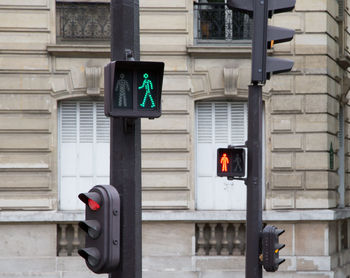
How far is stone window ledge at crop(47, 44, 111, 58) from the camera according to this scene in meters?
16.8

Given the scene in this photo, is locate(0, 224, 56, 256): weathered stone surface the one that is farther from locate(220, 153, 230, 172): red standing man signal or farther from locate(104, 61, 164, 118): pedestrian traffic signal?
locate(104, 61, 164, 118): pedestrian traffic signal

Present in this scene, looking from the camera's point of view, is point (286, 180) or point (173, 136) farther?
point (286, 180)

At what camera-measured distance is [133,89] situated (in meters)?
6.52

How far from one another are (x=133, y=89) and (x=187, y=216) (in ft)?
34.4

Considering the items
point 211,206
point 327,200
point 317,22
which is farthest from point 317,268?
point 317,22

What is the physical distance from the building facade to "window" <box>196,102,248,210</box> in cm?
2

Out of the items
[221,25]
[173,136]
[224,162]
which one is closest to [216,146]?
[173,136]

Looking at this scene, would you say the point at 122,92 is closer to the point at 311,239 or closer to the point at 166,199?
the point at 166,199

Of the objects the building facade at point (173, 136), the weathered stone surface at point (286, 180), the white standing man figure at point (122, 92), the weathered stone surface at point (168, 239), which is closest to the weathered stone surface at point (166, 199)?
the building facade at point (173, 136)

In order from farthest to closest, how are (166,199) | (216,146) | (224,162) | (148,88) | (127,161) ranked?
(216,146) < (166,199) < (224,162) < (127,161) < (148,88)

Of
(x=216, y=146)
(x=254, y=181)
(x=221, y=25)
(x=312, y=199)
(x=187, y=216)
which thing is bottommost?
(x=187, y=216)

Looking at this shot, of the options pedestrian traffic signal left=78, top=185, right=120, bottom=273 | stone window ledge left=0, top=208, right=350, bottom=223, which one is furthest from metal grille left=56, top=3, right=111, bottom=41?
pedestrian traffic signal left=78, top=185, right=120, bottom=273

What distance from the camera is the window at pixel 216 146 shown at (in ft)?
56.7

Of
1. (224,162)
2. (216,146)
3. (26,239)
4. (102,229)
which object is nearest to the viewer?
(102,229)
